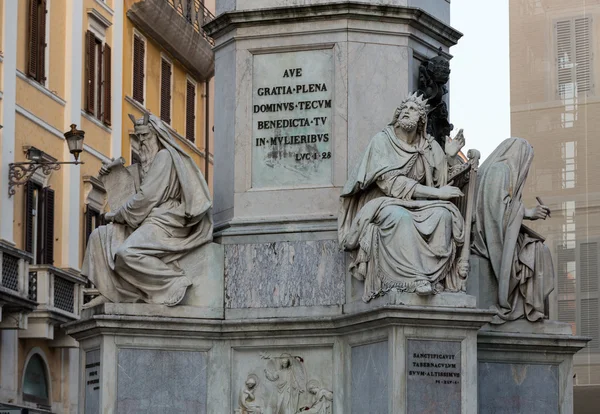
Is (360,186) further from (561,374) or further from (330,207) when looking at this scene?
(561,374)

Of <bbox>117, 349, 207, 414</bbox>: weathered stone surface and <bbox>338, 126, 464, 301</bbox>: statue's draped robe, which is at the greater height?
<bbox>338, 126, 464, 301</bbox>: statue's draped robe

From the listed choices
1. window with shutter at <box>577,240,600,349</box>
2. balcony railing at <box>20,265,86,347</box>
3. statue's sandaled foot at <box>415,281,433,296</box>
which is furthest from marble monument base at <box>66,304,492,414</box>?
balcony railing at <box>20,265,86,347</box>

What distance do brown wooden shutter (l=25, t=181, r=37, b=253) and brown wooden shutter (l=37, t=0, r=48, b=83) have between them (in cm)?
257

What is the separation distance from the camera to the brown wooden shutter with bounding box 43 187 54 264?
1603 inches

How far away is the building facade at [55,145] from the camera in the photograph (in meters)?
38.3

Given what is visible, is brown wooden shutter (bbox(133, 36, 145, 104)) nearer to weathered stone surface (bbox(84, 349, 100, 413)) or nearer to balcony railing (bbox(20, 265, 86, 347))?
balcony railing (bbox(20, 265, 86, 347))

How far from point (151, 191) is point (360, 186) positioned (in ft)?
6.16

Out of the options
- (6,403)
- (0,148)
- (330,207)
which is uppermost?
(0,148)

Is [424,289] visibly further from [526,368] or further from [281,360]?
[526,368]

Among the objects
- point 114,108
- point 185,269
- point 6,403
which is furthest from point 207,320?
point 114,108

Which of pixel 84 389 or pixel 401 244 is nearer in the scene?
pixel 401 244

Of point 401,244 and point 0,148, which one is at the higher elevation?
point 0,148

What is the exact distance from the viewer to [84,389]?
16453mm

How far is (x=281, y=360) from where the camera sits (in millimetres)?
16281
